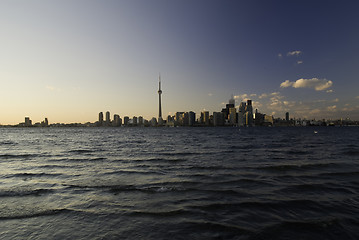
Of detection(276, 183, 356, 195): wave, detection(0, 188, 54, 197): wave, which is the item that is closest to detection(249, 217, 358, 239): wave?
detection(276, 183, 356, 195): wave

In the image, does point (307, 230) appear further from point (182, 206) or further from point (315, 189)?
point (315, 189)

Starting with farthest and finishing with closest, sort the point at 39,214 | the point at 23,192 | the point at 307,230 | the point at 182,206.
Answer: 1. the point at 23,192
2. the point at 182,206
3. the point at 39,214
4. the point at 307,230

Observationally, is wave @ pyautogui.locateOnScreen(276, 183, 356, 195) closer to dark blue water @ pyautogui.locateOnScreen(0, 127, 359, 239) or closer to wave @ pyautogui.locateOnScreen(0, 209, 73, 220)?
dark blue water @ pyautogui.locateOnScreen(0, 127, 359, 239)

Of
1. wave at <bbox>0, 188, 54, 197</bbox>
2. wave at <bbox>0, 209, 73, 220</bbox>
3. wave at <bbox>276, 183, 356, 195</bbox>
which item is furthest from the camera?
wave at <bbox>276, 183, 356, 195</bbox>

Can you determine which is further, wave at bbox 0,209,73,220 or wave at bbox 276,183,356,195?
wave at bbox 276,183,356,195

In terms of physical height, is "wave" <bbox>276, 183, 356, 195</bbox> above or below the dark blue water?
below

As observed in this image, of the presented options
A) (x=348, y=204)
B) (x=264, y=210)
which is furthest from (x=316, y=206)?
(x=264, y=210)

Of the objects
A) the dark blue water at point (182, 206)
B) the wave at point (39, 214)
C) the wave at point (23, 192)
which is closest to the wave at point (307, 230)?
the dark blue water at point (182, 206)

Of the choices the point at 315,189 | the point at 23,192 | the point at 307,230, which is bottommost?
the point at 315,189

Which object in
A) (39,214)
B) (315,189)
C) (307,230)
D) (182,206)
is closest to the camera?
(307,230)

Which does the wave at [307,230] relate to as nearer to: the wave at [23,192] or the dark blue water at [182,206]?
the dark blue water at [182,206]

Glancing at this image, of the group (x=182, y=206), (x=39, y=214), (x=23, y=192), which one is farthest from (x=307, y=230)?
(x=23, y=192)

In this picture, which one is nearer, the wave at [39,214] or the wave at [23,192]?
the wave at [39,214]

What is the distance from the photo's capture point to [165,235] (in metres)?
7.04
